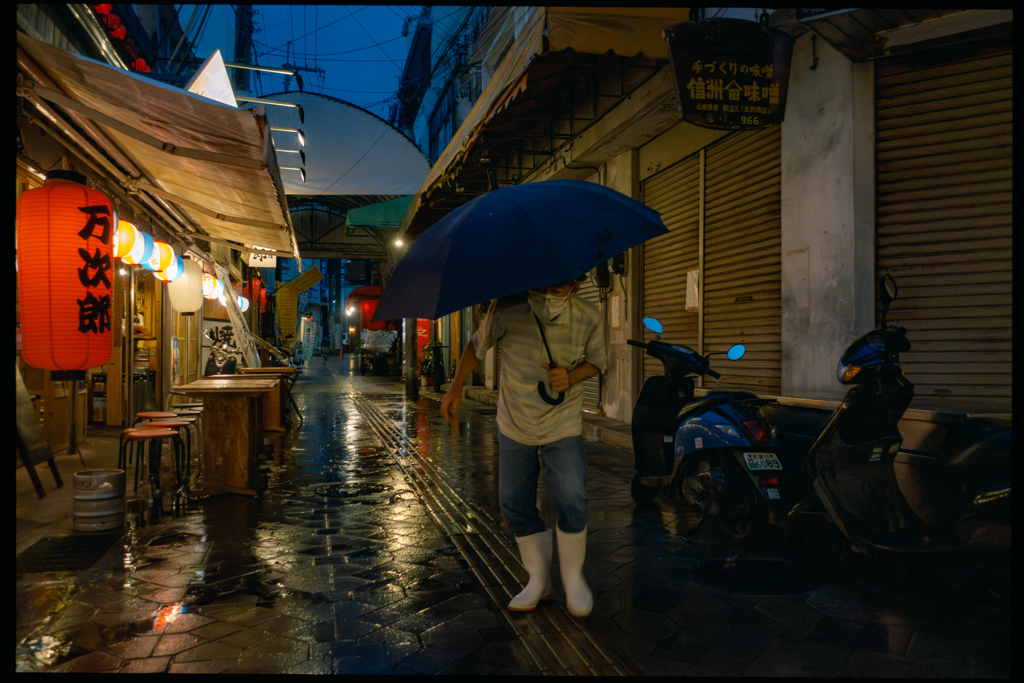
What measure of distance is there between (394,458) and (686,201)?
5.55 metres

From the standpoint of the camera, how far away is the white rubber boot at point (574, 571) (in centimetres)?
→ 349

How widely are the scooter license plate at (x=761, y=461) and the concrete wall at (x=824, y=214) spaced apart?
1.82 meters

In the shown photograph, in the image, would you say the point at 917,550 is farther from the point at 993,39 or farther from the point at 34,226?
the point at 34,226

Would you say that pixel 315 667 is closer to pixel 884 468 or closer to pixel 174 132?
pixel 884 468

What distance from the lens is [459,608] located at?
3.67 metres

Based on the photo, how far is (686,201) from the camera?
29.2ft

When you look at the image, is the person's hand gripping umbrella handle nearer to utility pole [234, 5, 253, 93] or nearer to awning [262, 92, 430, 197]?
awning [262, 92, 430, 197]

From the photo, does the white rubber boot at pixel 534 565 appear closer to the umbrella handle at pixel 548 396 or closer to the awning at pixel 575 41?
the umbrella handle at pixel 548 396

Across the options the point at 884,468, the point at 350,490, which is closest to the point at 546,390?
the point at 884,468

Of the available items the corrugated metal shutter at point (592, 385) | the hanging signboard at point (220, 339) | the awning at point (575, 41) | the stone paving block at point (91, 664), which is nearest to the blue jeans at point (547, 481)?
the stone paving block at point (91, 664)

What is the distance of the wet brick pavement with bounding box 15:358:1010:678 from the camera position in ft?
9.91

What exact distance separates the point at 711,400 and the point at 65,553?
16.5 feet

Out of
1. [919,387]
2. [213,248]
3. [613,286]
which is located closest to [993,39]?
[919,387]

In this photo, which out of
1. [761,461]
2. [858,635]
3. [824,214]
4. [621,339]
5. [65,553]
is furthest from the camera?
[621,339]
